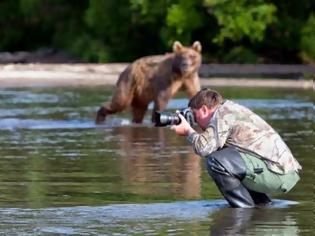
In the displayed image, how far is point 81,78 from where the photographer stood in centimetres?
3584

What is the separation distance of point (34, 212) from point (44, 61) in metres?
36.9

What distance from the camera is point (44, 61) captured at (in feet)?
155

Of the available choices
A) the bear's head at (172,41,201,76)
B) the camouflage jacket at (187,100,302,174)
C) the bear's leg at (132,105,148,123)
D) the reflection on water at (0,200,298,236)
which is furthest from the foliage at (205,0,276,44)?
the camouflage jacket at (187,100,302,174)

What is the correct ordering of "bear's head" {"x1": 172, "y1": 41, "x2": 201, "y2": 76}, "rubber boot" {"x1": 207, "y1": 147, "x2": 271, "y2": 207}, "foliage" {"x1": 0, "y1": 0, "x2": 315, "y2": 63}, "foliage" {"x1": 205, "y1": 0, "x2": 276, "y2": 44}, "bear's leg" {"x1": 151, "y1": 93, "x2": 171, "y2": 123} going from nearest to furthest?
"rubber boot" {"x1": 207, "y1": 147, "x2": 271, "y2": 207} < "bear's leg" {"x1": 151, "y1": 93, "x2": 171, "y2": 123} < "bear's head" {"x1": 172, "y1": 41, "x2": 201, "y2": 76} < "foliage" {"x1": 205, "y1": 0, "x2": 276, "y2": 44} < "foliage" {"x1": 0, "y1": 0, "x2": 315, "y2": 63}

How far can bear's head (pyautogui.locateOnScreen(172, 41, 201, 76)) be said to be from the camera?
829 inches

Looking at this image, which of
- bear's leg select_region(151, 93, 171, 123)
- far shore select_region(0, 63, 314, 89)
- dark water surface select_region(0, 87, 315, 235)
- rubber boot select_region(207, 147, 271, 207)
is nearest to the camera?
dark water surface select_region(0, 87, 315, 235)

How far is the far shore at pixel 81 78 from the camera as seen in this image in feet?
107

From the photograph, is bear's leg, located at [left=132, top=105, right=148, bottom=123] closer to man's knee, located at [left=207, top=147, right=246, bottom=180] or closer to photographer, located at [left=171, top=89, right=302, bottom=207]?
photographer, located at [left=171, top=89, right=302, bottom=207]

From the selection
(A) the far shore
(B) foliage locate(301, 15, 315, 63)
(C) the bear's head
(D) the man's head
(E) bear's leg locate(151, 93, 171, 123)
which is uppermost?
(D) the man's head

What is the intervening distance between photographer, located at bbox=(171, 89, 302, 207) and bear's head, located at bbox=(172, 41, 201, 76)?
10379mm

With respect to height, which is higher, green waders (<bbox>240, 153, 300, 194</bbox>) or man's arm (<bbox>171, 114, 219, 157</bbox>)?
man's arm (<bbox>171, 114, 219, 157</bbox>)

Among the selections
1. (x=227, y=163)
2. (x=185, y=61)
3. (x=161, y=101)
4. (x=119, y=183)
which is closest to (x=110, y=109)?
(x=161, y=101)

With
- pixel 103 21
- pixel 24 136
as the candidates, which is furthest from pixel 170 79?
pixel 103 21

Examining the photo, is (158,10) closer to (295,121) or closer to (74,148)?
(295,121)
